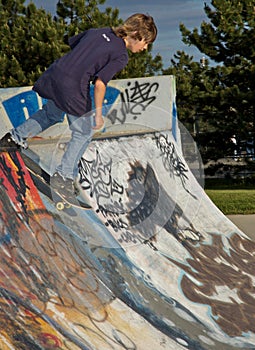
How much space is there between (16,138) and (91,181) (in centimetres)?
101

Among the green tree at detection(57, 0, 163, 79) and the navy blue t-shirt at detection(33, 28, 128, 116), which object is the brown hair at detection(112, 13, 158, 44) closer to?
the navy blue t-shirt at detection(33, 28, 128, 116)

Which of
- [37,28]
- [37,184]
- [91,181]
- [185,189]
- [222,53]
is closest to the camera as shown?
[37,184]

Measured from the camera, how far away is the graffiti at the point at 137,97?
8508mm

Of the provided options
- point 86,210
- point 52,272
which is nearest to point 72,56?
point 86,210

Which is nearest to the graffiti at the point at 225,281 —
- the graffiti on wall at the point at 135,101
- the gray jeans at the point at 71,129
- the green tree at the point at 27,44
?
the gray jeans at the point at 71,129

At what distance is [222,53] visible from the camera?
2166 cm

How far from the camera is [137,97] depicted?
862 centimetres

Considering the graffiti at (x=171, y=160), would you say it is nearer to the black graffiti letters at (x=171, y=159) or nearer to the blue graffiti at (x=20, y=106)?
the black graffiti letters at (x=171, y=159)

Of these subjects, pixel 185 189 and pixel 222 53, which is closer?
pixel 185 189

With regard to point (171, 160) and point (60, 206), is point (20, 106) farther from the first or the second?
point (60, 206)

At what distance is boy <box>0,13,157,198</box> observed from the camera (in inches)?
194

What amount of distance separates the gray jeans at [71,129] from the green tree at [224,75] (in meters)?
15.3

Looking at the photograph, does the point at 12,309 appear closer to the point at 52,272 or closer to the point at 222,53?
the point at 52,272

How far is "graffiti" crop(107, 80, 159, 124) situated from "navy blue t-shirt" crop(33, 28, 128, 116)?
3247 millimetres
